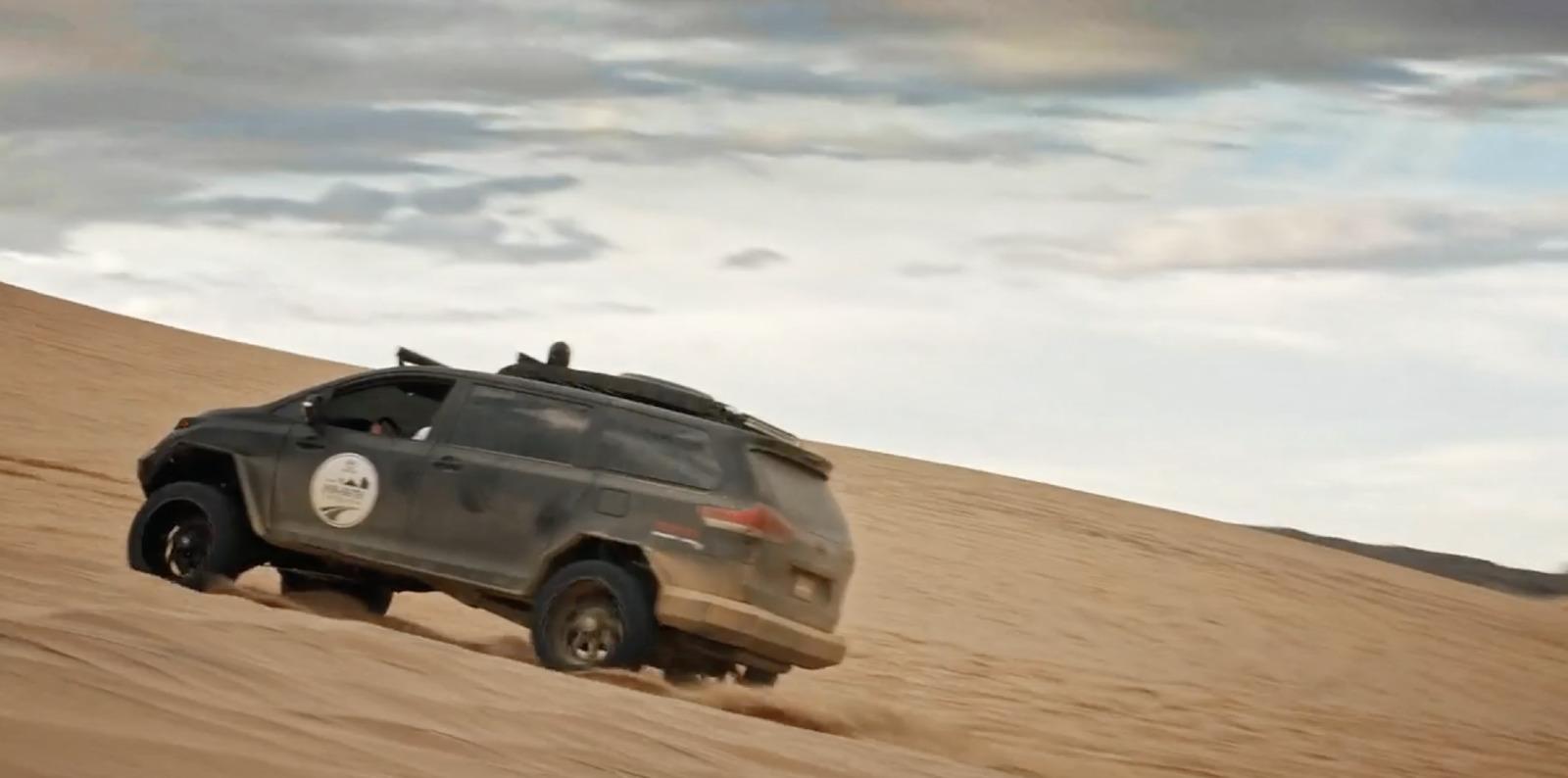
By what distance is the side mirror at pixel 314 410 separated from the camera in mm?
11273

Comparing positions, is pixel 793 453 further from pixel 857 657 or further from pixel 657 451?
pixel 857 657

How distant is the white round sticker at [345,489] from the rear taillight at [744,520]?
1.96 m

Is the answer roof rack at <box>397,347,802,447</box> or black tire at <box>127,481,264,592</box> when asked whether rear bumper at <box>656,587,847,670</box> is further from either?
black tire at <box>127,481,264,592</box>

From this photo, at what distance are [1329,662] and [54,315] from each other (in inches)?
746

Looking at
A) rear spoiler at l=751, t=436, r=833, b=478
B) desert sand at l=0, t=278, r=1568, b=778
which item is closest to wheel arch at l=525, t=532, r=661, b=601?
desert sand at l=0, t=278, r=1568, b=778

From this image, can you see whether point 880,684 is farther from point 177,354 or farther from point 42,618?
point 177,354

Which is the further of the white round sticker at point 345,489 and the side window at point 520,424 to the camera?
the white round sticker at point 345,489

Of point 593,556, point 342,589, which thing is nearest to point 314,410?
point 342,589

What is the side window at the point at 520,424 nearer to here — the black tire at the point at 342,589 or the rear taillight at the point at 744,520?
the rear taillight at the point at 744,520

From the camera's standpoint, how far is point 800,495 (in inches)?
427

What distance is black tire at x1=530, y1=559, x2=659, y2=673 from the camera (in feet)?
33.8

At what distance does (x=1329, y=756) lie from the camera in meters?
14.5

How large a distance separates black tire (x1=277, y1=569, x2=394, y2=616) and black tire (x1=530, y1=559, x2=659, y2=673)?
1707mm

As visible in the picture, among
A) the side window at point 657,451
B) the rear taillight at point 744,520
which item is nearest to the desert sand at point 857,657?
the rear taillight at point 744,520
